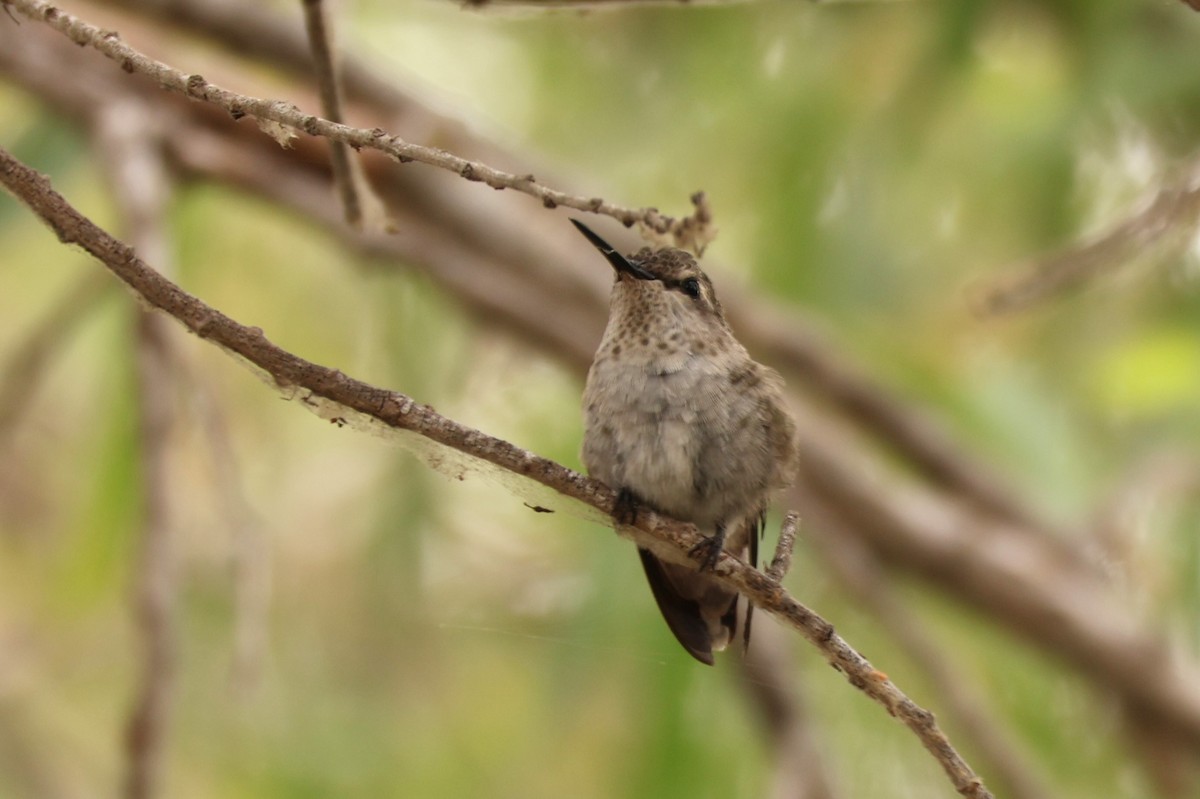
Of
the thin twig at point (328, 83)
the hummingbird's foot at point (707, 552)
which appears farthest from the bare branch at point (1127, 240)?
the thin twig at point (328, 83)

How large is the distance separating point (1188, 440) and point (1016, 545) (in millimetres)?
598

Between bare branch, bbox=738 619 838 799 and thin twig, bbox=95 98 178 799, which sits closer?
thin twig, bbox=95 98 178 799

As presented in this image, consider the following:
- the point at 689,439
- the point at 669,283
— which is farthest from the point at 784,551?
the point at 669,283

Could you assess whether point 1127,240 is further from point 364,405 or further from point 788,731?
point 788,731

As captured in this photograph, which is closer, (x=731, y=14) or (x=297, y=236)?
(x=731, y=14)

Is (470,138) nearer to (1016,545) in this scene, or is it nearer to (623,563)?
(623,563)

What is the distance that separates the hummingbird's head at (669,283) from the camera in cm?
213

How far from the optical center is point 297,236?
480 centimetres

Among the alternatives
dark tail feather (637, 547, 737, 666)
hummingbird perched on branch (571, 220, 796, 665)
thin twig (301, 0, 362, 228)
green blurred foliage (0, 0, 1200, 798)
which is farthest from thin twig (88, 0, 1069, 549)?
dark tail feather (637, 547, 737, 666)

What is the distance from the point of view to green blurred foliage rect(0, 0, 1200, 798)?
373 cm

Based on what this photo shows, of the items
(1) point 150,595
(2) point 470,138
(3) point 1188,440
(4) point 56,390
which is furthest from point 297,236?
(3) point 1188,440

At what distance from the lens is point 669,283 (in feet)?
7.13

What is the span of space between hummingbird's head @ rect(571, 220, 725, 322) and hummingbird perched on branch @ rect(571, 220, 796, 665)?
0.05 feet

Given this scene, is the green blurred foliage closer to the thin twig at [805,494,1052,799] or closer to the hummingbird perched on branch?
the thin twig at [805,494,1052,799]
